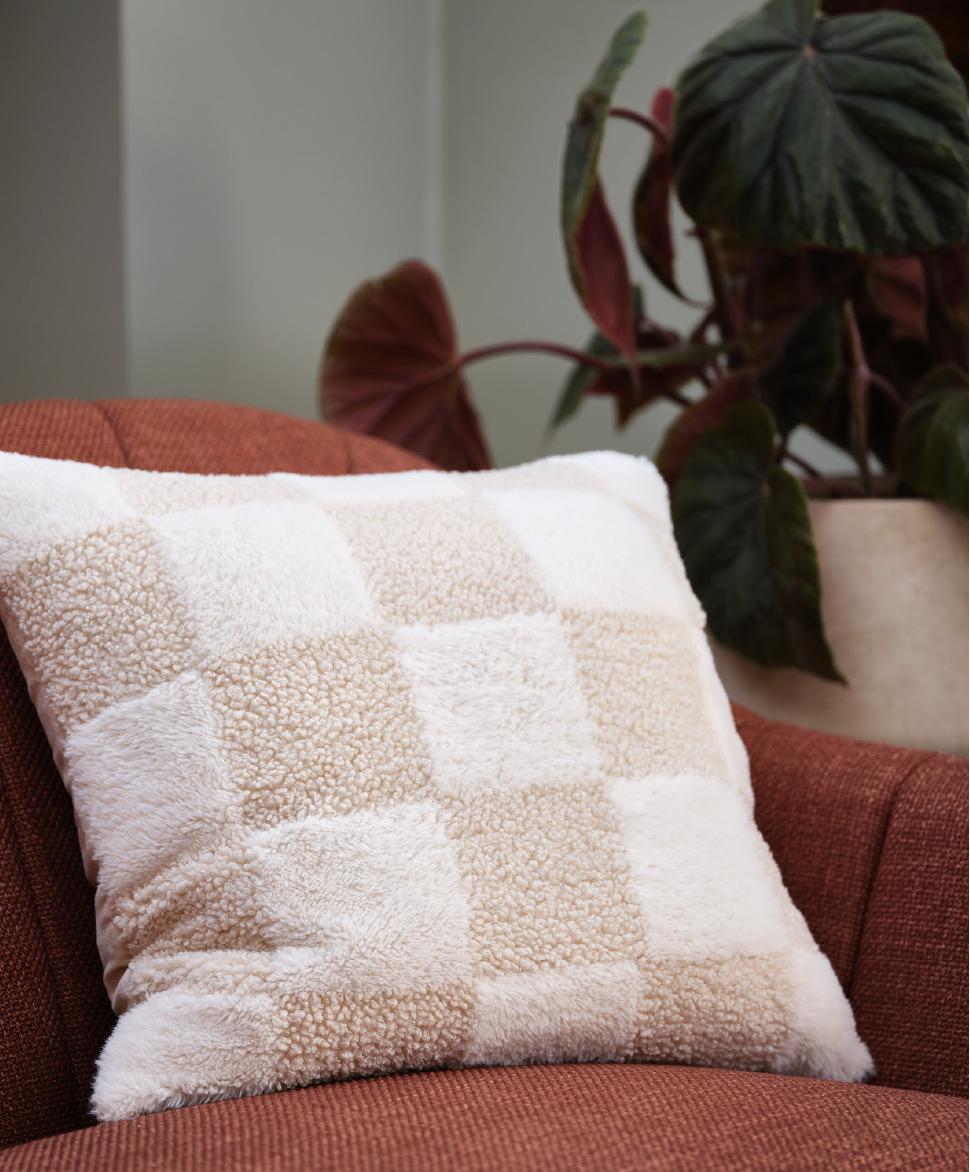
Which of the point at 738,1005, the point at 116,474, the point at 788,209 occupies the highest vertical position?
the point at 788,209

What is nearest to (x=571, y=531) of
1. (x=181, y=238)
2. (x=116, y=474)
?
(x=116, y=474)

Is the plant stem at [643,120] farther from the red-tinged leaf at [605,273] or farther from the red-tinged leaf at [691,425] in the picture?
the red-tinged leaf at [691,425]

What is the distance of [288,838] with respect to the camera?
500 millimetres

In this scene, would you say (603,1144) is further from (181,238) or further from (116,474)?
(181,238)

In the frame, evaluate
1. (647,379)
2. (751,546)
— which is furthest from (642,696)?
(647,379)

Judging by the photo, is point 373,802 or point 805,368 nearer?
point 373,802

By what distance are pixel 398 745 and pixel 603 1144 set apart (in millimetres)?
204

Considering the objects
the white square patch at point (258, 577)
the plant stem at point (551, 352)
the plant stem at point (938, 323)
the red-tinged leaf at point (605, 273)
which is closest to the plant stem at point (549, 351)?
the plant stem at point (551, 352)

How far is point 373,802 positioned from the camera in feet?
1.69

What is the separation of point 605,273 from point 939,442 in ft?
1.27

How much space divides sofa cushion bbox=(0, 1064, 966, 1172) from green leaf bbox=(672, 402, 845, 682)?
1.80 ft

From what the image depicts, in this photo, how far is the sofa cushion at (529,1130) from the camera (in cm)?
41

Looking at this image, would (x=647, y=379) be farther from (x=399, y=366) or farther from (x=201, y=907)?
(x=201, y=907)

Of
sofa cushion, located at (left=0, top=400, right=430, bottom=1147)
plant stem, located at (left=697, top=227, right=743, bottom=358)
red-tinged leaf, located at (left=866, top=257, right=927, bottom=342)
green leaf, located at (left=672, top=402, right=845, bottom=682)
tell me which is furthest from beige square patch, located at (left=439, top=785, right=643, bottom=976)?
red-tinged leaf, located at (left=866, top=257, right=927, bottom=342)
